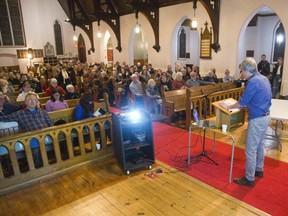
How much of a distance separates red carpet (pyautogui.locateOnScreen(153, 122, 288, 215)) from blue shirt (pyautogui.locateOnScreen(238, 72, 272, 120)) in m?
0.97

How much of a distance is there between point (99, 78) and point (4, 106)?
4468 mm

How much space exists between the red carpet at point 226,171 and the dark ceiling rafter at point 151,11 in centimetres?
701

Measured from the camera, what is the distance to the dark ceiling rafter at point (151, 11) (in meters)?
10.4

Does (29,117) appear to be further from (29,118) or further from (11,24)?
(11,24)

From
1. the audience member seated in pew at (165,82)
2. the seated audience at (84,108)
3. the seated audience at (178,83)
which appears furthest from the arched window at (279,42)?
the seated audience at (84,108)

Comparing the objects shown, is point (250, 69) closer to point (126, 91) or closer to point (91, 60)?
point (126, 91)

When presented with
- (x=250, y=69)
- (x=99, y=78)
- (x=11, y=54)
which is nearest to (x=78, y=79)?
(x=99, y=78)

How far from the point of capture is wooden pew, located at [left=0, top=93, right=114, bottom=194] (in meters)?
3.21

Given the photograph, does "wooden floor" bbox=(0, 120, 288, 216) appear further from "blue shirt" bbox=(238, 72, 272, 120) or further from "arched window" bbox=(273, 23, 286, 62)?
"arched window" bbox=(273, 23, 286, 62)

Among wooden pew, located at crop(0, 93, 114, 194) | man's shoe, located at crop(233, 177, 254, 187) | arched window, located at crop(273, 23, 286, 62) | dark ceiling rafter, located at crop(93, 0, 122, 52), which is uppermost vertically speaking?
dark ceiling rafter, located at crop(93, 0, 122, 52)

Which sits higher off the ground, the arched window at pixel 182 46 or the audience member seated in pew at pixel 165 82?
the arched window at pixel 182 46

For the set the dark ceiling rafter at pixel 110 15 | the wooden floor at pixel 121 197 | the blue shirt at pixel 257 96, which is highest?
the dark ceiling rafter at pixel 110 15

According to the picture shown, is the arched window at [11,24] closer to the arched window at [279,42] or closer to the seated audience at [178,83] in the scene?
the seated audience at [178,83]

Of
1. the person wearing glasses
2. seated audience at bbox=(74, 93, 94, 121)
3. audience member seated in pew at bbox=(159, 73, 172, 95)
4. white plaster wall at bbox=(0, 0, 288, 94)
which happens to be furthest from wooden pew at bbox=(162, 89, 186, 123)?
white plaster wall at bbox=(0, 0, 288, 94)
